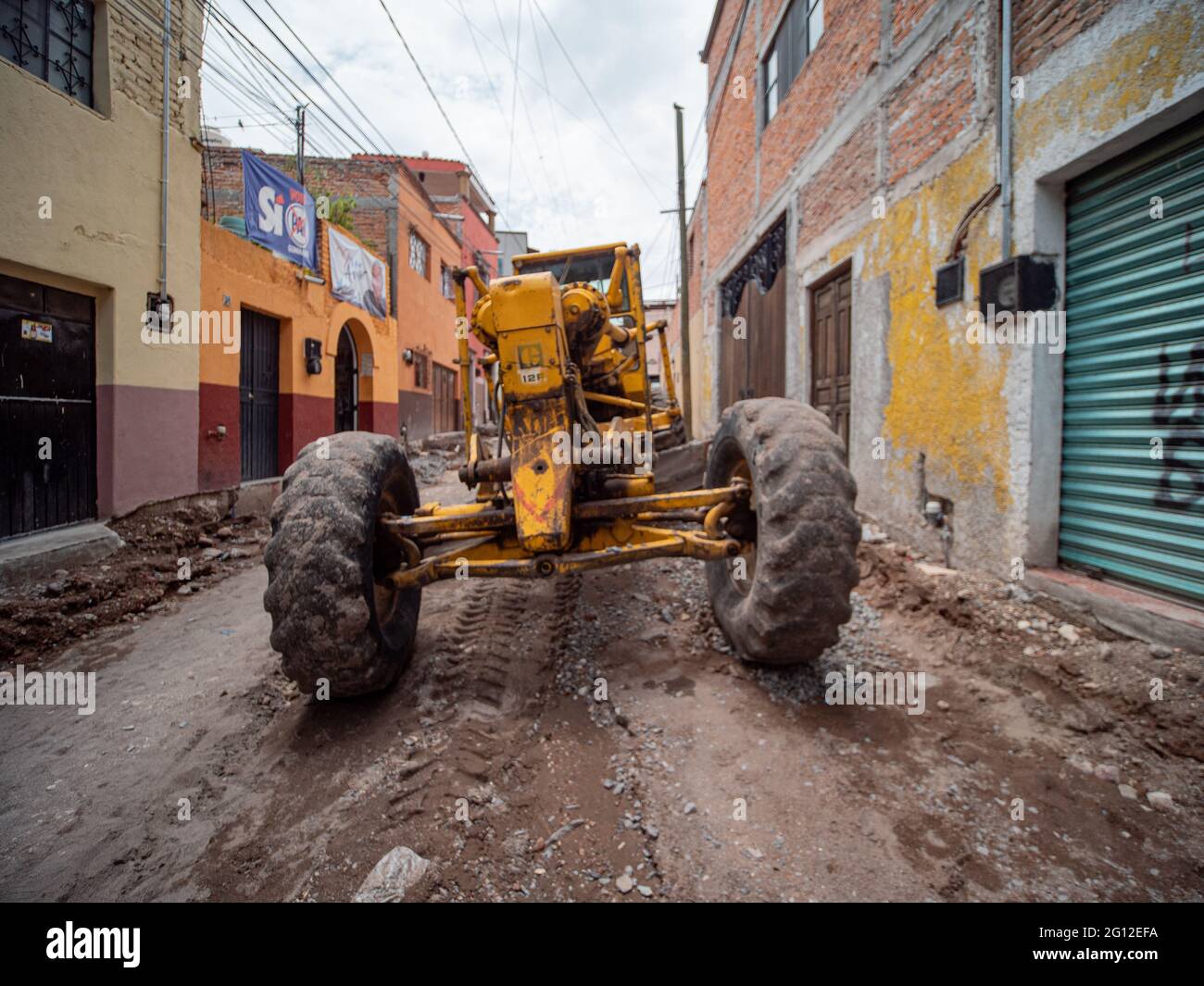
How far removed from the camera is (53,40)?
5609 millimetres

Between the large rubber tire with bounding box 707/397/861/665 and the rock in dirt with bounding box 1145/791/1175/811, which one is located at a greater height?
the large rubber tire with bounding box 707/397/861/665

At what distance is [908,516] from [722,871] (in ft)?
13.4

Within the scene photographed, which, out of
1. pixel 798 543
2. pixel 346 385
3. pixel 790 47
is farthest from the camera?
pixel 346 385

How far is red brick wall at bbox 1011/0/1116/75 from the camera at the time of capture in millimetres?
3273

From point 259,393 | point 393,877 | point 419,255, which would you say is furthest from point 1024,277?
point 419,255

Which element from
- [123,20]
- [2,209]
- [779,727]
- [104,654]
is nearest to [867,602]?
[779,727]

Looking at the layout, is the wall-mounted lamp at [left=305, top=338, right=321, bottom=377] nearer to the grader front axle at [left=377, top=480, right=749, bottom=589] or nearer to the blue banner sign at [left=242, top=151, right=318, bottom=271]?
the blue banner sign at [left=242, top=151, right=318, bottom=271]

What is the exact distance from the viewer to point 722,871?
186 cm

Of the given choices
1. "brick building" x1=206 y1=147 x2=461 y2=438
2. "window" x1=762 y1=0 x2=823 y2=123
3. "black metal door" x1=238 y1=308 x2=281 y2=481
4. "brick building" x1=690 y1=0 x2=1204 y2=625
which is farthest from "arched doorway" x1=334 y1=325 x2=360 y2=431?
"brick building" x1=690 y1=0 x2=1204 y2=625

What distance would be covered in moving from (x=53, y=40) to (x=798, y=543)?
817 cm

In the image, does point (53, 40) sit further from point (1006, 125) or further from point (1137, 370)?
point (1137, 370)

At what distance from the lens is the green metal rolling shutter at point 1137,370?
9.79ft

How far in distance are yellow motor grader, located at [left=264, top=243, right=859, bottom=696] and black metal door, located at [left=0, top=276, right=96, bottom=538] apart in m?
4.44

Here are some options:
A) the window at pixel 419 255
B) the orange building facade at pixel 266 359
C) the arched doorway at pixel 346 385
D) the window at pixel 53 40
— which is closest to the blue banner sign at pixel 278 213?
the orange building facade at pixel 266 359
